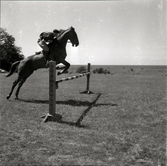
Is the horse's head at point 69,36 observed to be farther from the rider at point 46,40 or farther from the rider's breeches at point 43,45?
the rider's breeches at point 43,45

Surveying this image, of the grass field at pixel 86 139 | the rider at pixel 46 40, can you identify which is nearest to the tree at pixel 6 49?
the rider at pixel 46 40

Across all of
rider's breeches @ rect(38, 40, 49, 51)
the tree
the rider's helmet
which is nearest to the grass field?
rider's breeches @ rect(38, 40, 49, 51)

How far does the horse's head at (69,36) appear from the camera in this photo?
7641mm

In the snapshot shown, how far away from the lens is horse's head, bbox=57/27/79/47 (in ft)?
25.1

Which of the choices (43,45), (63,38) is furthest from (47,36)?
(63,38)

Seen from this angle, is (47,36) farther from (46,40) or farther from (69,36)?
(69,36)

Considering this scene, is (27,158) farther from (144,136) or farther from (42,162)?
(144,136)

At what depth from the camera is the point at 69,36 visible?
771 centimetres

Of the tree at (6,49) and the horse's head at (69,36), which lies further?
the tree at (6,49)

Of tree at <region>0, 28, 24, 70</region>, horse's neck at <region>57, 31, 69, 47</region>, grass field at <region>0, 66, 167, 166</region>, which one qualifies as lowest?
grass field at <region>0, 66, 167, 166</region>

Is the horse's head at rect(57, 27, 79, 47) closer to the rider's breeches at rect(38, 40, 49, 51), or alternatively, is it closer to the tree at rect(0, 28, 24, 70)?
the rider's breeches at rect(38, 40, 49, 51)

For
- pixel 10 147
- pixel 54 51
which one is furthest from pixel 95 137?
pixel 54 51

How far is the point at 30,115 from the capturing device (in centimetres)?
604

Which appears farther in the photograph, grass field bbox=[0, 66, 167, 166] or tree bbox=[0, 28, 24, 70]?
tree bbox=[0, 28, 24, 70]
